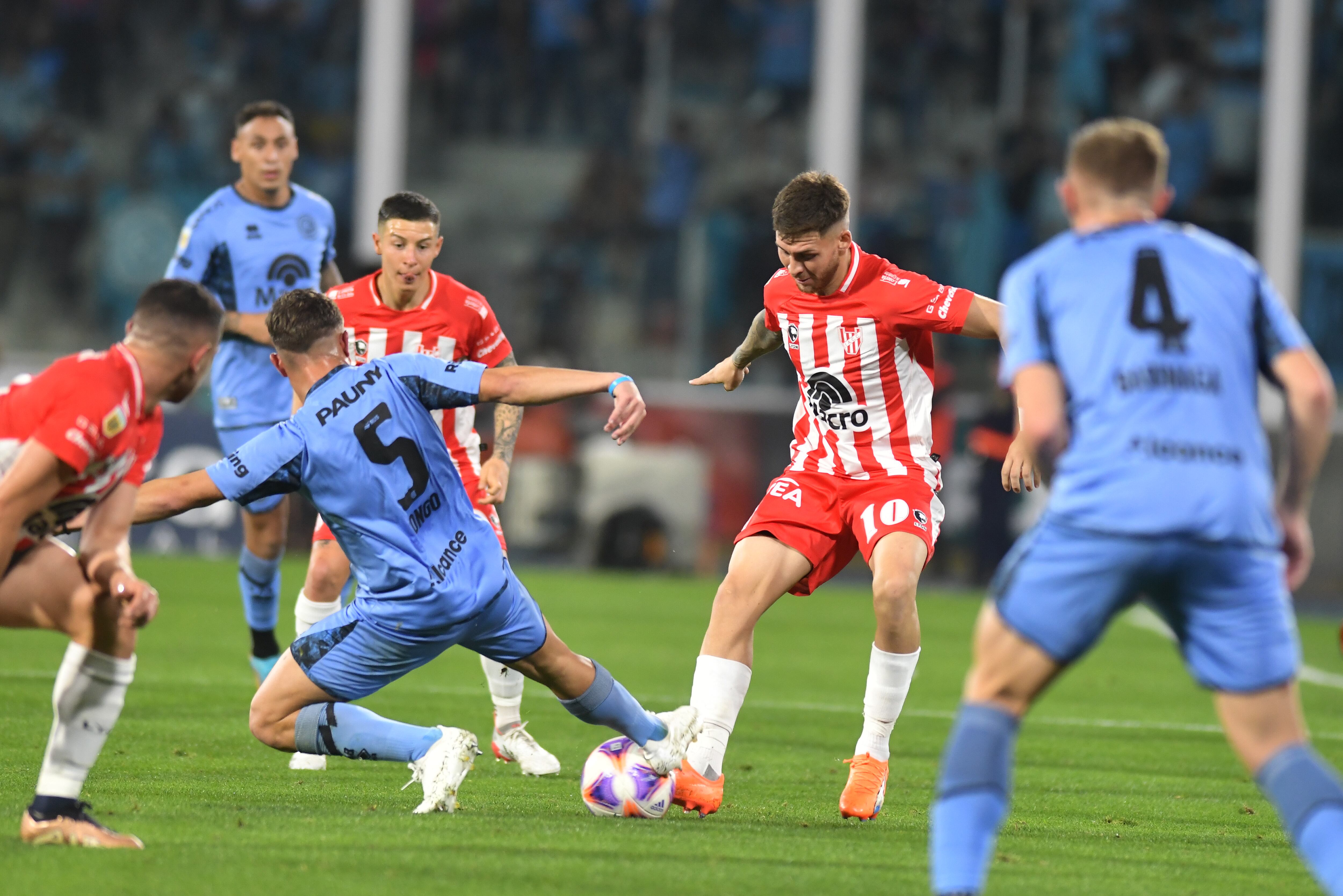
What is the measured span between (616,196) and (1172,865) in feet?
52.9

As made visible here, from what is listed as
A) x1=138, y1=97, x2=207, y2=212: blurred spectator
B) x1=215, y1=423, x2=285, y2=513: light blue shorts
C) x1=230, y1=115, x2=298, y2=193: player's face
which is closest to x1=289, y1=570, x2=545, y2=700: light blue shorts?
x1=215, y1=423, x2=285, y2=513: light blue shorts

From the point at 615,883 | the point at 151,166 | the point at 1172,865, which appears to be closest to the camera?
the point at 615,883

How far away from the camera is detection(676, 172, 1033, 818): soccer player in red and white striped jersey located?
5789 mm

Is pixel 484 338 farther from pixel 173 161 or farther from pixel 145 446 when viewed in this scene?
pixel 173 161

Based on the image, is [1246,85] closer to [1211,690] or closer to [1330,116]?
[1330,116]

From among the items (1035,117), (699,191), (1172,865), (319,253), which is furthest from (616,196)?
(1172,865)

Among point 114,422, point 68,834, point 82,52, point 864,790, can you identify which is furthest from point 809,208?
point 82,52

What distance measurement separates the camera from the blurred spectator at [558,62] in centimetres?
2098

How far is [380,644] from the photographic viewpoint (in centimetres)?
513

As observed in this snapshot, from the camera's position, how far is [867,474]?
19.9 ft

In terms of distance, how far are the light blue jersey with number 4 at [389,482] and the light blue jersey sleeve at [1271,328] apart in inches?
90.2

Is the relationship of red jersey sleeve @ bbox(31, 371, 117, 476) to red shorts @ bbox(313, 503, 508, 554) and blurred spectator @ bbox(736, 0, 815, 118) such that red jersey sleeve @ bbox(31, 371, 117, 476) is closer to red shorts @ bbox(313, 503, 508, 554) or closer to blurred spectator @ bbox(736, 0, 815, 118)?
red shorts @ bbox(313, 503, 508, 554)

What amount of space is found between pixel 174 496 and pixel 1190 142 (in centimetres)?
1771

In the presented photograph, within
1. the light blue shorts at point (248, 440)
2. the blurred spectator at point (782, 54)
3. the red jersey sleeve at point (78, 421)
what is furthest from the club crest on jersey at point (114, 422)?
the blurred spectator at point (782, 54)
